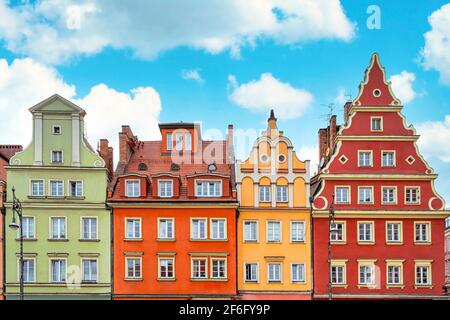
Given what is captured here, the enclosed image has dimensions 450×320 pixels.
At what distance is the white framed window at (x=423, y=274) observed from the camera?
3709cm

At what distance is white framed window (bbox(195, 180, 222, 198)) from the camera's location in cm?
3756

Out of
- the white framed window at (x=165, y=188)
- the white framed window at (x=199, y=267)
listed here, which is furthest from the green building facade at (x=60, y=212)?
the white framed window at (x=199, y=267)

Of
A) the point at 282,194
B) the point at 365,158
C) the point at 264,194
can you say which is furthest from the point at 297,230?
the point at 365,158

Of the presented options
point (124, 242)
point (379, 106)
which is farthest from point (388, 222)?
point (124, 242)

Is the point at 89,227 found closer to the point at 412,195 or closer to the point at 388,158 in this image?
the point at 388,158

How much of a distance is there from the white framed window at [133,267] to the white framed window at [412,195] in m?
16.5

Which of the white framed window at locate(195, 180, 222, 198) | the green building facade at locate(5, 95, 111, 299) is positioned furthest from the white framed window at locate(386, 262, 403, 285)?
the green building facade at locate(5, 95, 111, 299)

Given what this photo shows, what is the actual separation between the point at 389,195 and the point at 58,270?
2016 cm

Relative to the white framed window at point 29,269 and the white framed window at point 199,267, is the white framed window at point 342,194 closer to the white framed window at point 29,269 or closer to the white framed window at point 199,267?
the white framed window at point 199,267

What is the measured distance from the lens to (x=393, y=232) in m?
37.5
